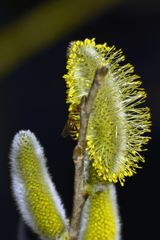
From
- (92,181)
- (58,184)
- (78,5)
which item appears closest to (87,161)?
(92,181)

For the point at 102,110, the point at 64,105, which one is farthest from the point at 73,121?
the point at 64,105

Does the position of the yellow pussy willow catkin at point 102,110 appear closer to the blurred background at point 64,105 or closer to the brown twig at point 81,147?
the brown twig at point 81,147

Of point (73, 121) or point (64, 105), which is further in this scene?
point (64, 105)

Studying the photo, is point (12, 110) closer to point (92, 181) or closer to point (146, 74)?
point (146, 74)

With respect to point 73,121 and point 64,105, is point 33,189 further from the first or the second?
point 64,105

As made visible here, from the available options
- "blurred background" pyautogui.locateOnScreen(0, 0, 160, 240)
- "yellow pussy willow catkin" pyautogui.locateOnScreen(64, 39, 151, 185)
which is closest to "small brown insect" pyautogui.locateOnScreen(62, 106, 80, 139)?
"yellow pussy willow catkin" pyautogui.locateOnScreen(64, 39, 151, 185)
